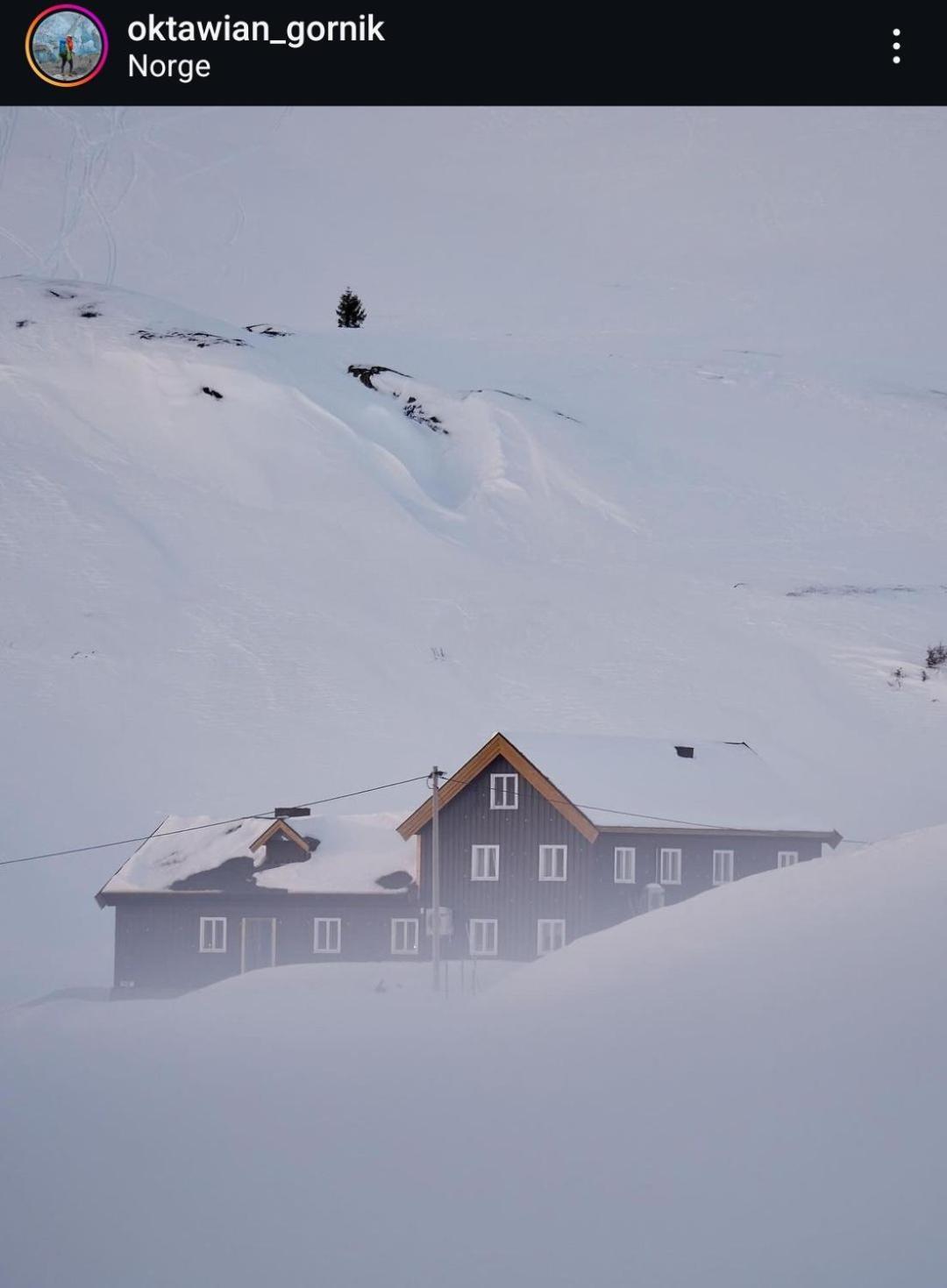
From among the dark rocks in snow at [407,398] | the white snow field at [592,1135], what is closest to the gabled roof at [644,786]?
the white snow field at [592,1135]

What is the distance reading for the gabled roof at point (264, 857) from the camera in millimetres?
35562

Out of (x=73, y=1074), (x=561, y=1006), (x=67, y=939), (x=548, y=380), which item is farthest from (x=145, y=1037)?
(x=548, y=380)

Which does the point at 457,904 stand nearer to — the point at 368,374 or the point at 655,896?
the point at 655,896

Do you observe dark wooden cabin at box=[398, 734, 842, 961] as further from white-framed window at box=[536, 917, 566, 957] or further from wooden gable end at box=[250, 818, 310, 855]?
wooden gable end at box=[250, 818, 310, 855]

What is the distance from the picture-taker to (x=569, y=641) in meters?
67.9

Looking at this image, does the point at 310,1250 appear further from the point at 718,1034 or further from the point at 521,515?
the point at 521,515

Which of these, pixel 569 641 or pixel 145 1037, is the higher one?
pixel 569 641

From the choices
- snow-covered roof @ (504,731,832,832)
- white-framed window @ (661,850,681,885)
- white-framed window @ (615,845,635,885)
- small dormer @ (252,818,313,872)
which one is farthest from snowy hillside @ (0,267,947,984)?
small dormer @ (252,818,313,872)

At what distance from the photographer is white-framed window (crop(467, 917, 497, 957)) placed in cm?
3484

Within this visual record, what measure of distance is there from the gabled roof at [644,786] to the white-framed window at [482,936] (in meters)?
2.59

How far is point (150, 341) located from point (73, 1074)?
89.7 m

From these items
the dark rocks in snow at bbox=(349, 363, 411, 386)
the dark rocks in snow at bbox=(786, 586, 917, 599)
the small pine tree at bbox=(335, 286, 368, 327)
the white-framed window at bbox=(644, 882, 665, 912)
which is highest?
the small pine tree at bbox=(335, 286, 368, 327)

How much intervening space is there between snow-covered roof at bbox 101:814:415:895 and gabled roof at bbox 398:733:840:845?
2115mm

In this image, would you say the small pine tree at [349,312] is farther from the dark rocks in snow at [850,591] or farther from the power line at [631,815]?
the power line at [631,815]
